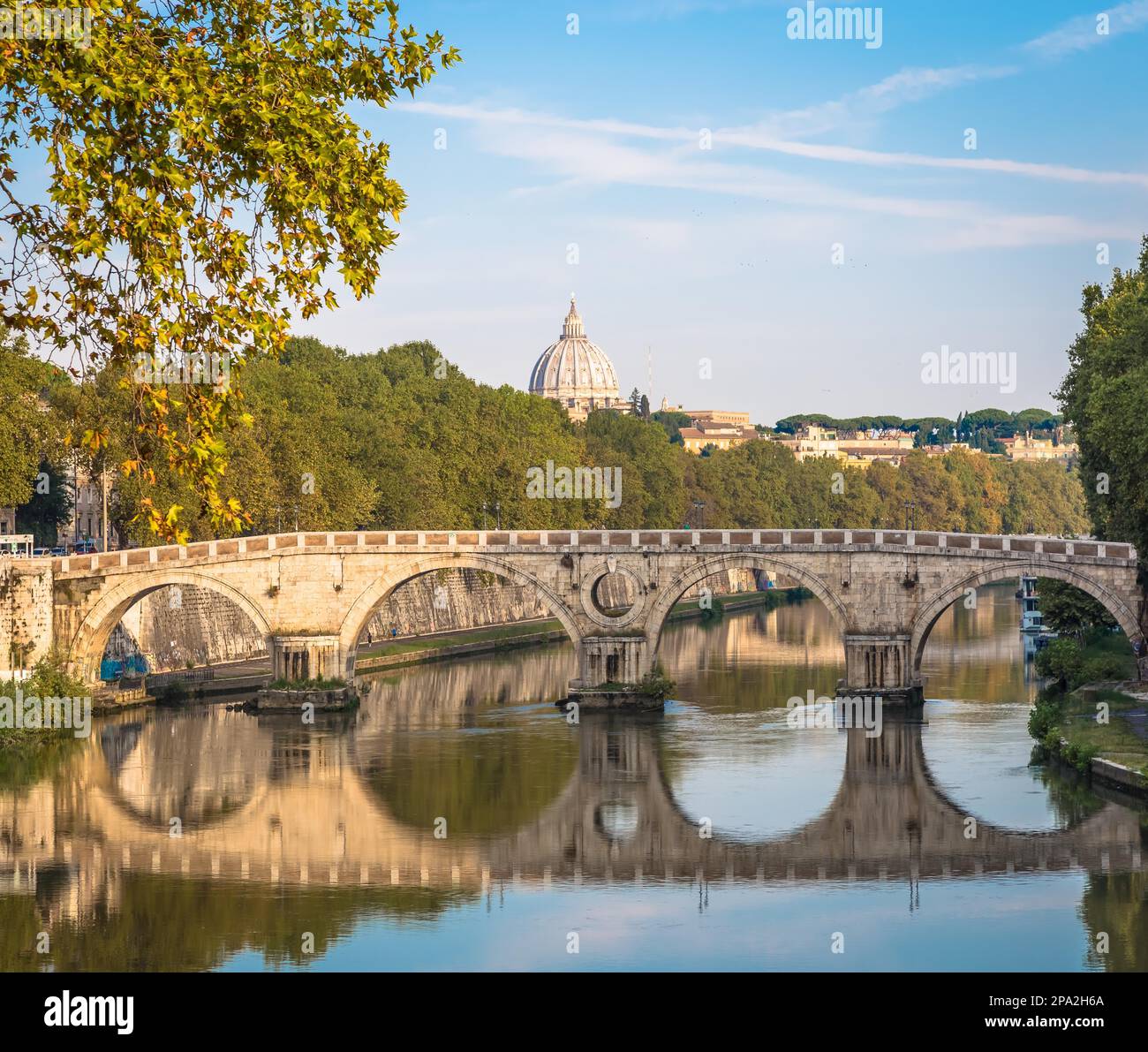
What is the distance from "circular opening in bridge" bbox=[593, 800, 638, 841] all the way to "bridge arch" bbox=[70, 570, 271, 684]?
18.7 metres

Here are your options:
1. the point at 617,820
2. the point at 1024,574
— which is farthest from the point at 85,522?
the point at 617,820

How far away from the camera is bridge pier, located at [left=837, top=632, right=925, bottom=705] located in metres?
54.3

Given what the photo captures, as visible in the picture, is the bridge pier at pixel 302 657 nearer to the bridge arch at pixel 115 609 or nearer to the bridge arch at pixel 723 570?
the bridge arch at pixel 115 609

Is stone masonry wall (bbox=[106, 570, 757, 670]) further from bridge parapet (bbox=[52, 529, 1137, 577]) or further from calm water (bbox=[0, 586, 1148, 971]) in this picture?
calm water (bbox=[0, 586, 1148, 971])

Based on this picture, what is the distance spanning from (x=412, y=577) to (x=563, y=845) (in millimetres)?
20914

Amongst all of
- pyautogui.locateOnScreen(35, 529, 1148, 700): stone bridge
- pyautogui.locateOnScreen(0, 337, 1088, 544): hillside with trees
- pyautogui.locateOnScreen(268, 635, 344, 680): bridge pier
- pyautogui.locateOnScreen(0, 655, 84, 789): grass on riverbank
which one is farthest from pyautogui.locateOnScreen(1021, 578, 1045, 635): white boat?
pyautogui.locateOnScreen(0, 655, 84, 789): grass on riverbank

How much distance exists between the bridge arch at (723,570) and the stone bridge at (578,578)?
0.16 feet

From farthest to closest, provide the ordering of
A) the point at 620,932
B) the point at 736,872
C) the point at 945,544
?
the point at 945,544 → the point at 736,872 → the point at 620,932

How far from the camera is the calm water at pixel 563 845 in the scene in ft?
96.1

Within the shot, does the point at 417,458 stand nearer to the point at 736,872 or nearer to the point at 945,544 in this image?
the point at 945,544

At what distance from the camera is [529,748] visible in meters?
48.1
